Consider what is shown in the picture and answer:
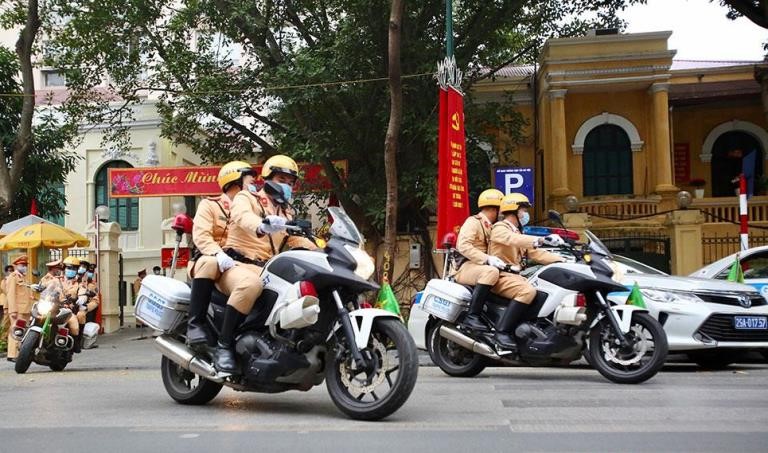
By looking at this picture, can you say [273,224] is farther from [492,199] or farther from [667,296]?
[667,296]

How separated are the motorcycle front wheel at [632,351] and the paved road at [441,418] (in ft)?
0.53

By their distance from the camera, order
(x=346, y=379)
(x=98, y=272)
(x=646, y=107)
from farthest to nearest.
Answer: (x=646, y=107) → (x=98, y=272) → (x=346, y=379)

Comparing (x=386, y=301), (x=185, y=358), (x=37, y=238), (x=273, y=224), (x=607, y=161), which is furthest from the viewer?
(x=607, y=161)

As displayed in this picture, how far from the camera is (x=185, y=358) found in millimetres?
6875

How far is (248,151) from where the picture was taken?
22.0 meters

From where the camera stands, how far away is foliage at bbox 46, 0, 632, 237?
709 inches

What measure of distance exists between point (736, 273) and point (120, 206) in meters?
22.5

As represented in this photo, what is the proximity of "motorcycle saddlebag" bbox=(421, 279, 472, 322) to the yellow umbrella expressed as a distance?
37.0 ft

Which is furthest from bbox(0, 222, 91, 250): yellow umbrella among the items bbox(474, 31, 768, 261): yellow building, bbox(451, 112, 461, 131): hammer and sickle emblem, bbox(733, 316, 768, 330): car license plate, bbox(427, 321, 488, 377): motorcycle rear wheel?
bbox(733, 316, 768, 330): car license plate

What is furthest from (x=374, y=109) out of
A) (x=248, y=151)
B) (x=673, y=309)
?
(x=673, y=309)

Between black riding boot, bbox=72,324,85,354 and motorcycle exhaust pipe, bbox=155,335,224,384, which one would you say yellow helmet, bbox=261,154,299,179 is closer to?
motorcycle exhaust pipe, bbox=155,335,224,384

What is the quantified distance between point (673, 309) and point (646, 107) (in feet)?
48.5

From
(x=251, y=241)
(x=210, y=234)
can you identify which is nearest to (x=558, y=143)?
(x=251, y=241)

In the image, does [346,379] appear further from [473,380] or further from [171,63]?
[171,63]
